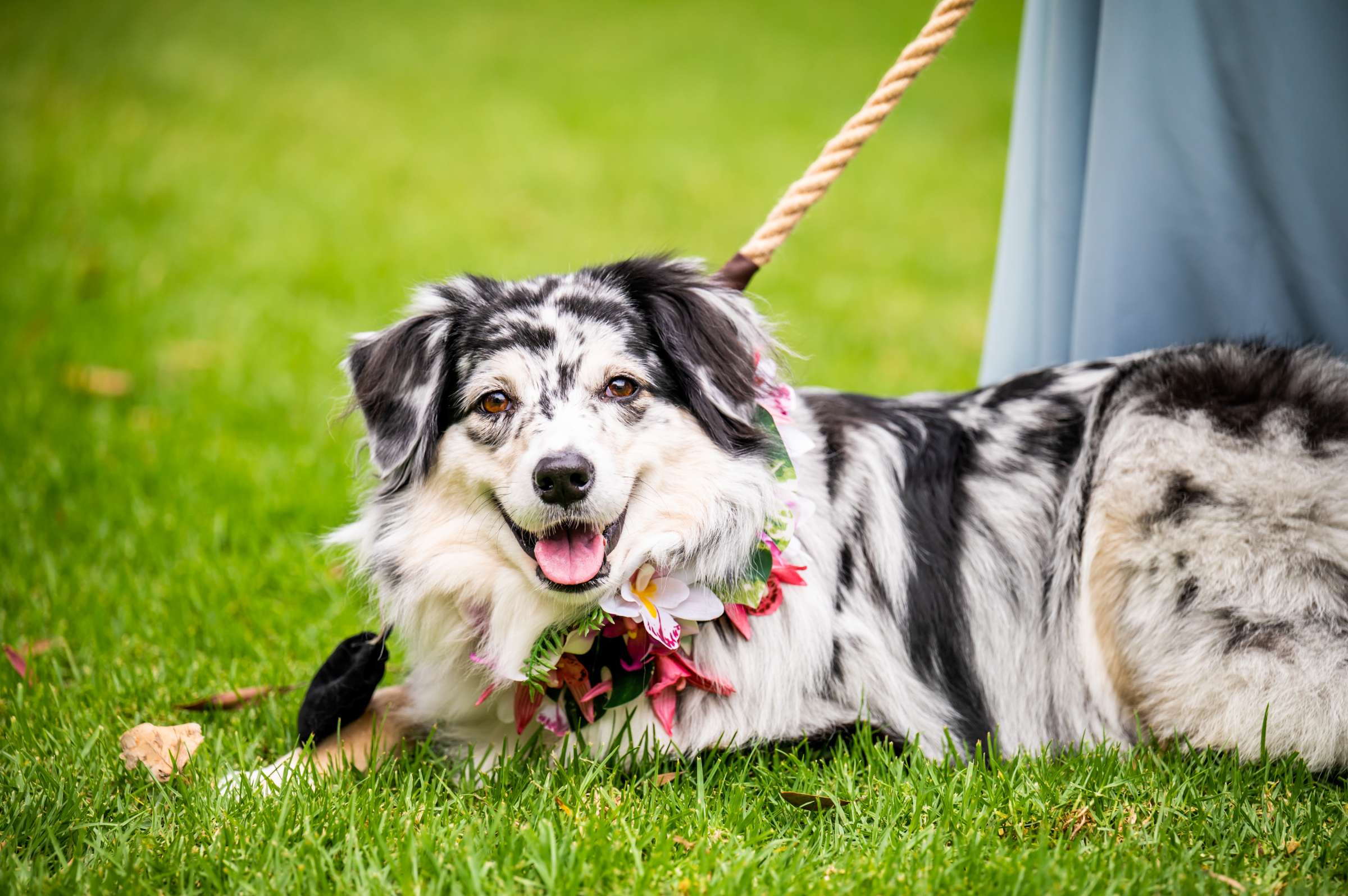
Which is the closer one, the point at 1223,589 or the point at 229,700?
the point at 1223,589

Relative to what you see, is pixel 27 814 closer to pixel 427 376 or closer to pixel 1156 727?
pixel 427 376

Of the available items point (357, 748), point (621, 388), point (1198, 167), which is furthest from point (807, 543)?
point (1198, 167)

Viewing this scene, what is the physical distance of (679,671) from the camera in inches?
111

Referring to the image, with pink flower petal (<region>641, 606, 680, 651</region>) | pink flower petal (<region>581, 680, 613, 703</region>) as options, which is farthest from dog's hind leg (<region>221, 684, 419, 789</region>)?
pink flower petal (<region>641, 606, 680, 651</region>)

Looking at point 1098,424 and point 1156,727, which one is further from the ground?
point 1098,424

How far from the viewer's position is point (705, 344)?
2.97 m

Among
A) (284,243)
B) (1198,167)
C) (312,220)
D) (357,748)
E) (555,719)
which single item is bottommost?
(357,748)

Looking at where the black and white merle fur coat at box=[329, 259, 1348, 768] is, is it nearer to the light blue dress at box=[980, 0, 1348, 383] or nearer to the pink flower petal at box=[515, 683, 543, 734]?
the pink flower petal at box=[515, 683, 543, 734]

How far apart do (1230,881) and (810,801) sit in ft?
3.09

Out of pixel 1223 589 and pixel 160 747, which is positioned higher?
pixel 1223 589

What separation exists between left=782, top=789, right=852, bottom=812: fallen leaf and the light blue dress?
2.12m

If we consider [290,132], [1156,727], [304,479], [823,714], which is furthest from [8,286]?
[1156,727]

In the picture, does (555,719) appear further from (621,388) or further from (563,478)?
(621,388)

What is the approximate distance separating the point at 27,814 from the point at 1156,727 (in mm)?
2984
